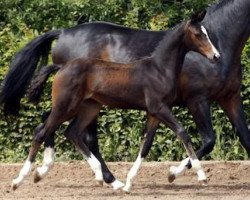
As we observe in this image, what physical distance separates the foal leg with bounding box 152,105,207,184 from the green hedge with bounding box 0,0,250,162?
3.02 metres

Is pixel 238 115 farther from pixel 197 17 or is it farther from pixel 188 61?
pixel 197 17

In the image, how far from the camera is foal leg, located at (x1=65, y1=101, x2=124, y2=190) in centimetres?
1058

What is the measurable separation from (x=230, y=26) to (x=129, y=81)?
163 cm

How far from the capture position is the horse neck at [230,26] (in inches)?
448

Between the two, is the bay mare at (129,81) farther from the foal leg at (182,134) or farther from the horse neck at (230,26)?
the horse neck at (230,26)

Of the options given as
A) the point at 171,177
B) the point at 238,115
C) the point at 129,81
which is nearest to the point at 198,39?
the point at 129,81

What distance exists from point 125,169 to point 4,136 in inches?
77.1

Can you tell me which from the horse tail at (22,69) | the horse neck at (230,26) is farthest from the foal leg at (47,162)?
the horse neck at (230,26)

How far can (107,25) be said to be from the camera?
12086mm

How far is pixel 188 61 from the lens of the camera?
11406 millimetres

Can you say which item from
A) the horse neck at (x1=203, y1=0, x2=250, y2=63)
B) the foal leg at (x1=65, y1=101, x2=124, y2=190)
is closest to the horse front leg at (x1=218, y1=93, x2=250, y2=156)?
the horse neck at (x1=203, y1=0, x2=250, y2=63)

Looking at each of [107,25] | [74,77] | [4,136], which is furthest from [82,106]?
[4,136]

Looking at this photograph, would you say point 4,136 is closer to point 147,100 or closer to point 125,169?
point 125,169

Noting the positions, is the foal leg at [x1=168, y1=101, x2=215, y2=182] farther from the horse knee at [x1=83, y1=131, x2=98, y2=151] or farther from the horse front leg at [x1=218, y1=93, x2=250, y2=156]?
the horse knee at [x1=83, y1=131, x2=98, y2=151]
